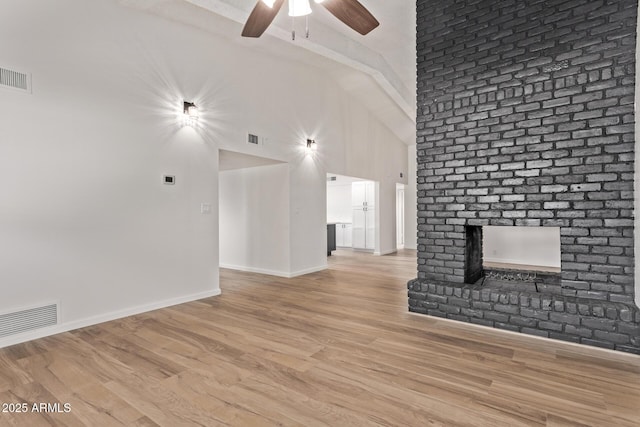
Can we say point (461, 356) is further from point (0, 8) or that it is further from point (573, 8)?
point (0, 8)

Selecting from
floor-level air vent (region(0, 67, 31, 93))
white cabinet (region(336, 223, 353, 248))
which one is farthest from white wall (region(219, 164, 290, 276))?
white cabinet (region(336, 223, 353, 248))

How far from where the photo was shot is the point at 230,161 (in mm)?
5406

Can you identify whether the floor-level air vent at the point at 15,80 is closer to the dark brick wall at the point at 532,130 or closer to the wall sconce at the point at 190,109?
the wall sconce at the point at 190,109

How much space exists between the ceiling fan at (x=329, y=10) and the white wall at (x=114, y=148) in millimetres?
1706

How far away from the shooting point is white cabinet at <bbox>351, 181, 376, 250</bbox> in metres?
8.97

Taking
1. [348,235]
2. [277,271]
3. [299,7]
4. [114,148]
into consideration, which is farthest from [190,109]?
[348,235]

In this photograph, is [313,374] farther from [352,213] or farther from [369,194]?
[352,213]

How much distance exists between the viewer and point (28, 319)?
9.77 feet

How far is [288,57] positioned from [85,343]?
4779 mm

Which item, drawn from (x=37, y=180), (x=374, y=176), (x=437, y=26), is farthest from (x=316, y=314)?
(x=374, y=176)

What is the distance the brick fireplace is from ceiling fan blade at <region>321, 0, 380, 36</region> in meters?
1.24

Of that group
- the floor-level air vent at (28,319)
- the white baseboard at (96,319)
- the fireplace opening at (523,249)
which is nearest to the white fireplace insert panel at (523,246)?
the fireplace opening at (523,249)

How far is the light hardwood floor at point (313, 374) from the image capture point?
1851 millimetres

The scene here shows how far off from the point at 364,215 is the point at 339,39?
202 inches
